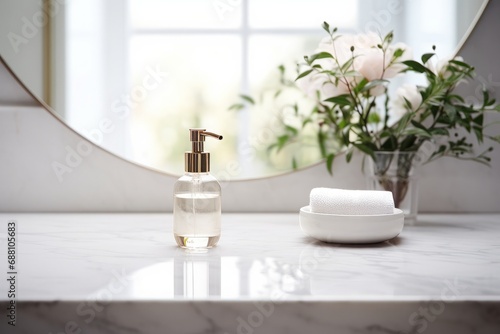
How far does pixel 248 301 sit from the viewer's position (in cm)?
54

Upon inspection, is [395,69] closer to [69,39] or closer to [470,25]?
[470,25]

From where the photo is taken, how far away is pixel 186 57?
1.12 metres

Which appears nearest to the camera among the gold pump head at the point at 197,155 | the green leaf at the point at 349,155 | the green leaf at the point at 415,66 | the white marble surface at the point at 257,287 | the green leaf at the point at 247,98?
the white marble surface at the point at 257,287

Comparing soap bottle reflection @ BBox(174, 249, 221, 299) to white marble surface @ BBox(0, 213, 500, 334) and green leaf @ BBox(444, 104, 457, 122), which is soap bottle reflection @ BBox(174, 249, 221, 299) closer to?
white marble surface @ BBox(0, 213, 500, 334)

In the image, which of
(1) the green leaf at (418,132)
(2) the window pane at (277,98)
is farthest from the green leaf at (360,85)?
(2) the window pane at (277,98)

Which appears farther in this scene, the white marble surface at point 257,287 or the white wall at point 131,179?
the white wall at point 131,179

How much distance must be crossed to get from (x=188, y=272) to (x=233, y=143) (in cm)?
50

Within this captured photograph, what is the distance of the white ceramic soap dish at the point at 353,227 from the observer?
778mm

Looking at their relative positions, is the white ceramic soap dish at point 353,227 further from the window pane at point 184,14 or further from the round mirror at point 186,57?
the window pane at point 184,14

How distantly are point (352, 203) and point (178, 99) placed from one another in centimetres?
47

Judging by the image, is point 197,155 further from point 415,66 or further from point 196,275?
point 415,66

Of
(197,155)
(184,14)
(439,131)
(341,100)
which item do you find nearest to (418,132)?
(439,131)

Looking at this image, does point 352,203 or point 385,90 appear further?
point 385,90

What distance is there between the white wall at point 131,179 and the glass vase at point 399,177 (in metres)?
0.14
